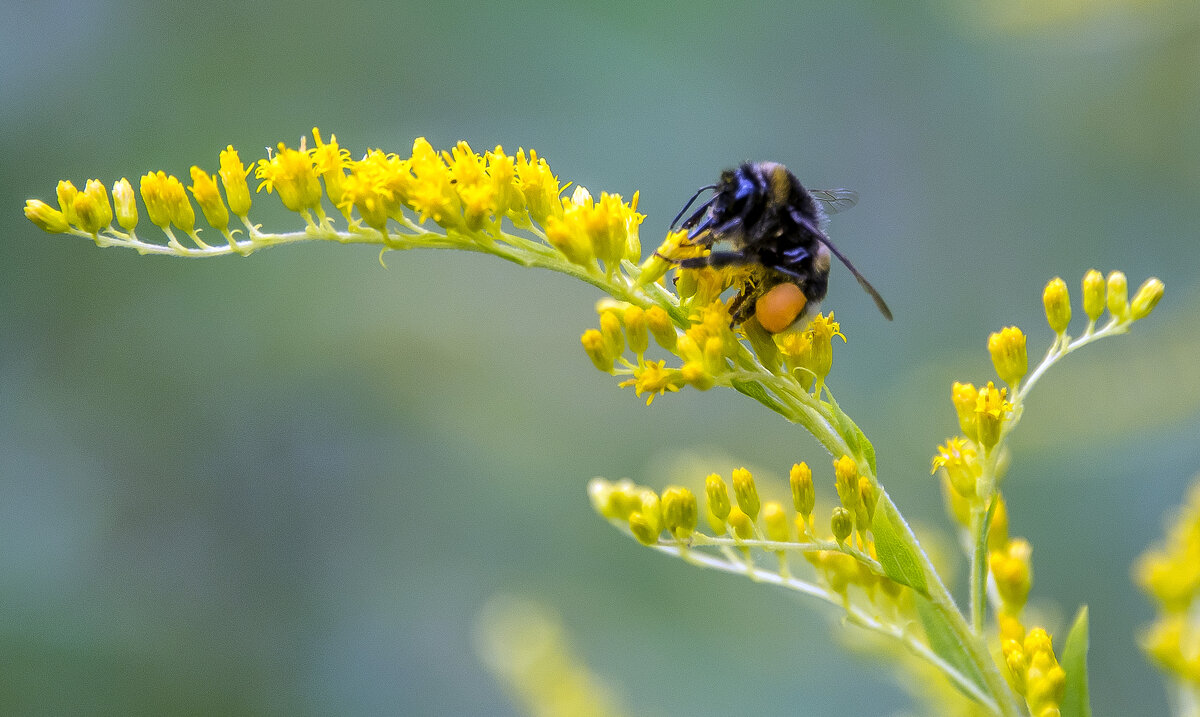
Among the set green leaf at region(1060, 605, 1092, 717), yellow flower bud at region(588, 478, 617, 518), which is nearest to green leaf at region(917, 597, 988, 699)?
green leaf at region(1060, 605, 1092, 717)

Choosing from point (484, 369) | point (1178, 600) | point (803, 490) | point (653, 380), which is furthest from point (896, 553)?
point (484, 369)

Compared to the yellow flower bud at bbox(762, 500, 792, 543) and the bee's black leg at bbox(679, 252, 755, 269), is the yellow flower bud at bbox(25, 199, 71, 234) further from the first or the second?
the yellow flower bud at bbox(762, 500, 792, 543)

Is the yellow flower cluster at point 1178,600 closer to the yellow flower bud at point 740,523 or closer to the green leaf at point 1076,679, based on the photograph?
the green leaf at point 1076,679

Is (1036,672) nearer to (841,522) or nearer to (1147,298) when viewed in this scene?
(841,522)

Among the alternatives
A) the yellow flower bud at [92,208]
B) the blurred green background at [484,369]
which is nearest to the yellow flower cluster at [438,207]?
the yellow flower bud at [92,208]

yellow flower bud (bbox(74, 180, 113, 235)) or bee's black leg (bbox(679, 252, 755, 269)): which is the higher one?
bee's black leg (bbox(679, 252, 755, 269))

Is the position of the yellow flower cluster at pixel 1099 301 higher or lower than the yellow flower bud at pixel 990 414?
higher

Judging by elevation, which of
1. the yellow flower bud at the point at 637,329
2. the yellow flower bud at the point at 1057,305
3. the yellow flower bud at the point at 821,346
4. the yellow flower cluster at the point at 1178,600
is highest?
the yellow flower bud at the point at 1057,305

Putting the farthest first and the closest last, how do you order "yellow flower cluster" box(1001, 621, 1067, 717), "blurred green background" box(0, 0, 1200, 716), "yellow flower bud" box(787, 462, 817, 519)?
"blurred green background" box(0, 0, 1200, 716), "yellow flower bud" box(787, 462, 817, 519), "yellow flower cluster" box(1001, 621, 1067, 717)
